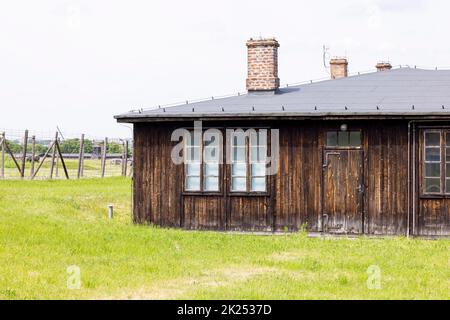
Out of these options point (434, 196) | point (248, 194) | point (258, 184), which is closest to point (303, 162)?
point (258, 184)

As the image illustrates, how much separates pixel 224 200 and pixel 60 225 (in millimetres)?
4119

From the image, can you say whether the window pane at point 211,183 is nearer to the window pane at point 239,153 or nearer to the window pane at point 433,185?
the window pane at point 239,153

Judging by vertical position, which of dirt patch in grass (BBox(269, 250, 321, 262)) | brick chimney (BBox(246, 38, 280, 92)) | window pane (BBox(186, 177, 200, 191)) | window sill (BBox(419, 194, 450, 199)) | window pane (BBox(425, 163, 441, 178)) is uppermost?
brick chimney (BBox(246, 38, 280, 92))

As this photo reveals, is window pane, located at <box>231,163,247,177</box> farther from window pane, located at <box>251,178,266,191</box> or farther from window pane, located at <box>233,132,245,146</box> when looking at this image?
window pane, located at <box>233,132,245,146</box>

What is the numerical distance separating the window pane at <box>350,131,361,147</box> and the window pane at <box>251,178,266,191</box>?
241 centimetres

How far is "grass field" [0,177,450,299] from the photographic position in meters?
11.8

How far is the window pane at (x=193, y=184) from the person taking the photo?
66.3 feet

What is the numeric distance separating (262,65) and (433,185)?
18.7ft

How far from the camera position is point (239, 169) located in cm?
1992

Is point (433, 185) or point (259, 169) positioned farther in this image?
point (259, 169)

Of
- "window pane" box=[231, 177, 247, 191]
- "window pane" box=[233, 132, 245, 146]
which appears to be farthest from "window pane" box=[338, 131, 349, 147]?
"window pane" box=[231, 177, 247, 191]

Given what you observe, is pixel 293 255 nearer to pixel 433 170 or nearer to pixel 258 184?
pixel 258 184

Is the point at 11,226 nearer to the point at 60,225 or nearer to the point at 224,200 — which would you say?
the point at 60,225
